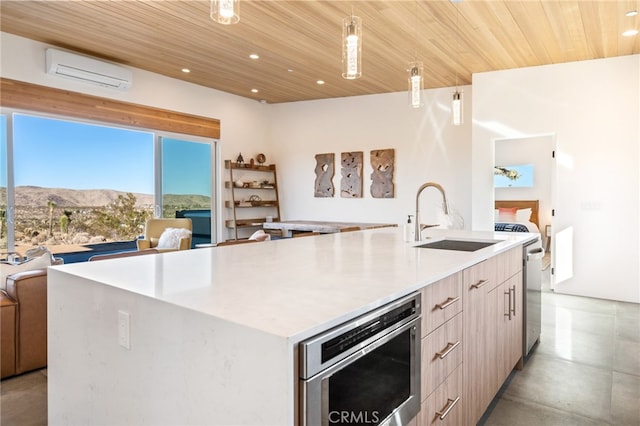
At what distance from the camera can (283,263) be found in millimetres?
1722

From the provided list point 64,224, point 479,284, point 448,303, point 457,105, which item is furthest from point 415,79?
point 64,224

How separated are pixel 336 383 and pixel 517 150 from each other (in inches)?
340

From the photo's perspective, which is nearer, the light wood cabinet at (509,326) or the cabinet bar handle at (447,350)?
the cabinet bar handle at (447,350)

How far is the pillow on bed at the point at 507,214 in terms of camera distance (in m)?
8.09

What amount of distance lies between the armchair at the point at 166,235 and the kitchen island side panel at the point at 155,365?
3.42 metres

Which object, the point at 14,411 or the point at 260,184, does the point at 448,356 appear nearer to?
the point at 14,411

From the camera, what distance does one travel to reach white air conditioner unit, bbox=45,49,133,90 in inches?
182

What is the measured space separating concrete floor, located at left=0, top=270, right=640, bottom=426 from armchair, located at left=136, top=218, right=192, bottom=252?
2553mm

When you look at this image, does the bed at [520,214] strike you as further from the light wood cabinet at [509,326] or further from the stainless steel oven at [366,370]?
the stainless steel oven at [366,370]

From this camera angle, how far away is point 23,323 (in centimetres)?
258

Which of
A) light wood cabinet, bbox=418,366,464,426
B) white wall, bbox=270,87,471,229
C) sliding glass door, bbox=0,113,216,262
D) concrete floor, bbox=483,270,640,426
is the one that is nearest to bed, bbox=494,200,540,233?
white wall, bbox=270,87,471,229

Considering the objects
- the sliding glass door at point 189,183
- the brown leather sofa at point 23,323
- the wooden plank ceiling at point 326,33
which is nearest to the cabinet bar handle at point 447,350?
the brown leather sofa at point 23,323

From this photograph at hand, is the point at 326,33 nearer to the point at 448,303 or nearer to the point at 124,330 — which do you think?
the point at 448,303

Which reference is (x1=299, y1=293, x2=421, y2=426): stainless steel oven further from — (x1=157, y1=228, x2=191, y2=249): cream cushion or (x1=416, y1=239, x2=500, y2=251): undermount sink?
(x1=157, y1=228, x2=191, y2=249): cream cushion
